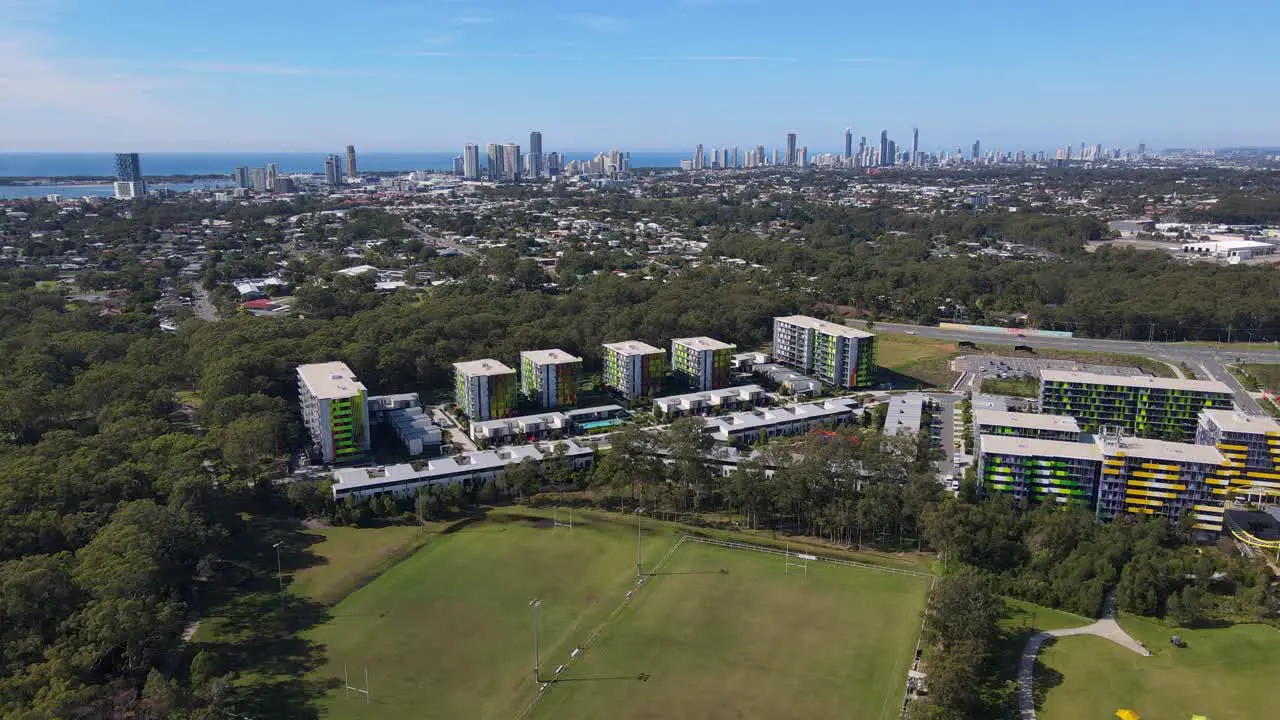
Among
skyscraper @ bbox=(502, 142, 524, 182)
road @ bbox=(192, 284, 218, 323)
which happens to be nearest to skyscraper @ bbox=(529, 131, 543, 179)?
skyscraper @ bbox=(502, 142, 524, 182)

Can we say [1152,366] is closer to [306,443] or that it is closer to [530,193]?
[306,443]

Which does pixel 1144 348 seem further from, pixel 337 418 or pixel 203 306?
pixel 203 306

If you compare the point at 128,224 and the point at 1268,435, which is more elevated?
the point at 128,224

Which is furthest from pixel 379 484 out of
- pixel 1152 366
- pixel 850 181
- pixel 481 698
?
pixel 850 181

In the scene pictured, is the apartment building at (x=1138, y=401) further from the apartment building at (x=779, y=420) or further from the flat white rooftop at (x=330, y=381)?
the flat white rooftop at (x=330, y=381)

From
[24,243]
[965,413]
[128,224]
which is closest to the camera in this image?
[965,413]

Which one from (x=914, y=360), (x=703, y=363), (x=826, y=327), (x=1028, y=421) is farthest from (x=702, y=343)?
(x=1028, y=421)

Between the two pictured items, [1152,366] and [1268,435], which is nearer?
[1268,435]

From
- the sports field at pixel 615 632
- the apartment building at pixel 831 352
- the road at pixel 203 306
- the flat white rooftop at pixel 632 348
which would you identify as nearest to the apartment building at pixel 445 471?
the sports field at pixel 615 632

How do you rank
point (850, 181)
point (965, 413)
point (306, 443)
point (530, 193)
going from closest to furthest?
point (306, 443)
point (965, 413)
point (530, 193)
point (850, 181)
